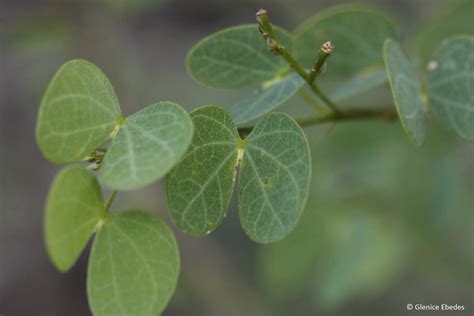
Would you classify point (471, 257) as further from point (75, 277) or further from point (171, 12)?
point (171, 12)

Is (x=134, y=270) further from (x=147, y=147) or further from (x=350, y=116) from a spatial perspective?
(x=350, y=116)

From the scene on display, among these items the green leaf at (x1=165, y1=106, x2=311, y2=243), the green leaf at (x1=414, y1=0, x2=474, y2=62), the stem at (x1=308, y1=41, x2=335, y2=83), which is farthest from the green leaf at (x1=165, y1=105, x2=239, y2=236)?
the green leaf at (x1=414, y1=0, x2=474, y2=62)

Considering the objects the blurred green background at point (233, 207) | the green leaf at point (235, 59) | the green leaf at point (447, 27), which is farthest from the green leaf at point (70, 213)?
the green leaf at point (447, 27)

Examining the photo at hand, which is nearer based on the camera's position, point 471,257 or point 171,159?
point 171,159

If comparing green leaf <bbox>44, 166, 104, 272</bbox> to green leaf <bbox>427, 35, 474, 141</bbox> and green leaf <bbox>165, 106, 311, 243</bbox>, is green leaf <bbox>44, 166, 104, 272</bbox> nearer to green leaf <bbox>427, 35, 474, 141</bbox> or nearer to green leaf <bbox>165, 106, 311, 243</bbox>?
green leaf <bbox>165, 106, 311, 243</bbox>

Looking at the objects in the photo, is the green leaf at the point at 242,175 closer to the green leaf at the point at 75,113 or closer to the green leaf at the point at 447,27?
the green leaf at the point at 75,113

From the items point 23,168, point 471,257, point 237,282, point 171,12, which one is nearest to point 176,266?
point 471,257
